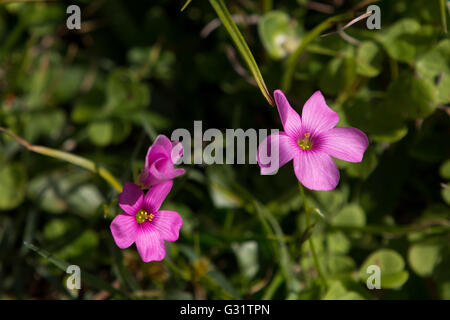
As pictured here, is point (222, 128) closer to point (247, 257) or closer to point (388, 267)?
point (247, 257)

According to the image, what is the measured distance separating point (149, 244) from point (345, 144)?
58cm

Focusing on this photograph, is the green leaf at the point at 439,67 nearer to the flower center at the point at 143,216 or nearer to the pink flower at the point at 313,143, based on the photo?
the pink flower at the point at 313,143

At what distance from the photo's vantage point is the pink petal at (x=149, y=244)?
1.11 metres

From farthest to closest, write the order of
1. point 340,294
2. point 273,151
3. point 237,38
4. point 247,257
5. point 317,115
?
1. point 247,257
2. point 340,294
3. point 237,38
4. point 317,115
5. point 273,151

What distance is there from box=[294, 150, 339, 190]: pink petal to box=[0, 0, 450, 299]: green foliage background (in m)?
0.37

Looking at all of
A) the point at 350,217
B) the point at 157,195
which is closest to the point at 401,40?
the point at 350,217

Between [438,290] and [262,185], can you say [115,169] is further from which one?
[438,290]

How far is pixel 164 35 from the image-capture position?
2033 millimetres

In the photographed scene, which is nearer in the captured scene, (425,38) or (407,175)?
(425,38)

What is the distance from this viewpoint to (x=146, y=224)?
1183mm

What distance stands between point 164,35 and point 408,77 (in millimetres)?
1095

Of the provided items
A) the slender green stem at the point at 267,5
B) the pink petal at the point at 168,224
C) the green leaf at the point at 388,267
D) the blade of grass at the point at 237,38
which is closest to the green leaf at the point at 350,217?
the green leaf at the point at 388,267

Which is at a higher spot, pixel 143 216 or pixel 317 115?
pixel 317 115
